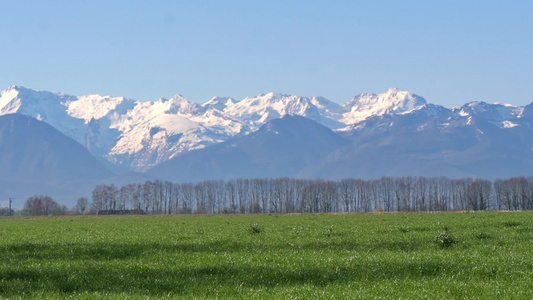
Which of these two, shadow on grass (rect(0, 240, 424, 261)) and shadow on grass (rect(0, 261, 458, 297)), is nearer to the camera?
shadow on grass (rect(0, 261, 458, 297))

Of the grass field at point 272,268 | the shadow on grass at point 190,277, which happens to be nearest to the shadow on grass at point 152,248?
the grass field at point 272,268

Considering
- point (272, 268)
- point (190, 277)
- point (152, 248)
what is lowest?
point (190, 277)

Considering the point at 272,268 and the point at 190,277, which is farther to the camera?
the point at 272,268

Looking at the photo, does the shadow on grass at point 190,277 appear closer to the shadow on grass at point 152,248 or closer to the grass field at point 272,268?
the grass field at point 272,268

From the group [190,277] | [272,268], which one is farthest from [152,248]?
[272,268]

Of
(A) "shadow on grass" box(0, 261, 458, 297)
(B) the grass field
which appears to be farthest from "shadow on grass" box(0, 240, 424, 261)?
(A) "shadow on grass" box(0, 261, 458, 297)

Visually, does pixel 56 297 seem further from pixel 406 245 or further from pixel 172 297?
pixel 406 245

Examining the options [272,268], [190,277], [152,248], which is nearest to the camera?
[190,277]

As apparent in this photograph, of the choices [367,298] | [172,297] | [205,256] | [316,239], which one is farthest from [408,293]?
[316,239]

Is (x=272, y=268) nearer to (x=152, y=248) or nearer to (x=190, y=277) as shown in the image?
(x=190, y=277)

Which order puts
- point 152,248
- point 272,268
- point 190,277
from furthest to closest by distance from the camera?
point 152,248 < point 272,268 < point 190,277

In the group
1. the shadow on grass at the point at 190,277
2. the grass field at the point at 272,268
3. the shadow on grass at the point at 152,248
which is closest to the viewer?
the grass field at the point at 272,268

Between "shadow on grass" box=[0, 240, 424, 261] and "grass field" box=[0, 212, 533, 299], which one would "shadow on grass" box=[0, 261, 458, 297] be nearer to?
"grass field" box=[0, 212, 533, 299]

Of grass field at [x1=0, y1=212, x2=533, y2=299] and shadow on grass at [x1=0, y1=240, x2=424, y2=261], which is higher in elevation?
shadow on grass at [x1=0, y1=240, x2=424, y2=261]
